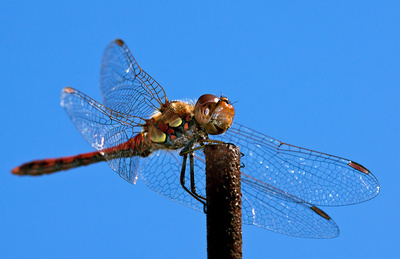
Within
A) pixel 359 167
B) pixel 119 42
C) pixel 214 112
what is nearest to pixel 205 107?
pixel 214 112

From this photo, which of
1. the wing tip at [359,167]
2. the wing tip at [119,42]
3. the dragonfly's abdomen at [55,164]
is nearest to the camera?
the wing tip at [359,167]

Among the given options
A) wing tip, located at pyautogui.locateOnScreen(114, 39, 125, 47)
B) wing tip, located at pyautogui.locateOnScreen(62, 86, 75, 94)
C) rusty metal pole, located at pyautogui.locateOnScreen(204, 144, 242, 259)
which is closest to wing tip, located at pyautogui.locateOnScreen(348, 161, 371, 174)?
rusty metal pole, located at pyautogui.locateOnScreen(204, 144, 242, 259)

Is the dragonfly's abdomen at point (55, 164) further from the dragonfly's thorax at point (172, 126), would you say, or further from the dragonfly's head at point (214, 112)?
the dragonfly's head at point (214, 112)

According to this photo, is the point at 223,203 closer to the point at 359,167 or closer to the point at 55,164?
the point at 359,167

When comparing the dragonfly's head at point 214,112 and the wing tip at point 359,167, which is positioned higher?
the dragonfly's head at point 214,112

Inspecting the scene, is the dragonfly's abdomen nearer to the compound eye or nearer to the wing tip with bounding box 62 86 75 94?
the wing tip with bounding box 62 86 75 94

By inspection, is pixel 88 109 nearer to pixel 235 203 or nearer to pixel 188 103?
pixel 188 103

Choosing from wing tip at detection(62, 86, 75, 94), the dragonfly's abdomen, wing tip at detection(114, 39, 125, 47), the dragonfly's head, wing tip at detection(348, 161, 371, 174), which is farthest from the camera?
the dragonfly's abdomen

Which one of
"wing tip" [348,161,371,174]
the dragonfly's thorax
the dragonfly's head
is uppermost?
the dragonfly's thorax

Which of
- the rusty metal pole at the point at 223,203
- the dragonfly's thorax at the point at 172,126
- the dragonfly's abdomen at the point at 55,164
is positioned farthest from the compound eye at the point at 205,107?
the dragonfly's abdomen at the point at 55,164
